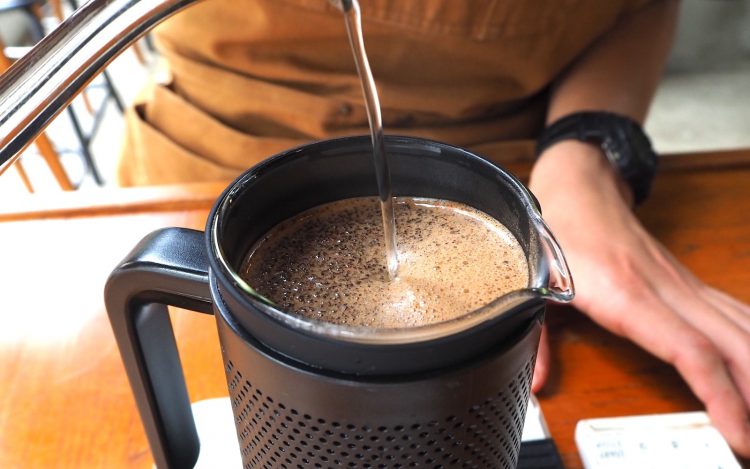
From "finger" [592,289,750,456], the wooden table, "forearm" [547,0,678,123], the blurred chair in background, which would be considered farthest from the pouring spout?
the blurred chair in background

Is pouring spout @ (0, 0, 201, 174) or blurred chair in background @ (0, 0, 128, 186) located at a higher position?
pouring spout @ (0, 0, 201, 174)

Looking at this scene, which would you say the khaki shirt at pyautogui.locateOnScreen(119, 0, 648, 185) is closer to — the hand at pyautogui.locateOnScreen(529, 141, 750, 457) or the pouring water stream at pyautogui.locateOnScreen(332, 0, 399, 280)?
the hand at pyautogui.locateOnScreen(529, 141, 750, 457)

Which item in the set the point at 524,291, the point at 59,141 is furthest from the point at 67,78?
the point at 59,141

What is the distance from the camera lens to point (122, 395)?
1.70 ft

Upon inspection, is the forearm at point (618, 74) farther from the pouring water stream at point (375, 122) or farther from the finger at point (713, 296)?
the pouring water stream at point (375, 122)

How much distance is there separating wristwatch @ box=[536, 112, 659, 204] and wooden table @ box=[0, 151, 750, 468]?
0.04 metres

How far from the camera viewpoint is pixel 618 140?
0.69m

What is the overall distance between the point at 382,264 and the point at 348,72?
0.46 meters

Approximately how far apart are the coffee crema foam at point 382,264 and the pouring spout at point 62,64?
11 cm

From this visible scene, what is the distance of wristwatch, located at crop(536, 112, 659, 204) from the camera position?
26.1 inches

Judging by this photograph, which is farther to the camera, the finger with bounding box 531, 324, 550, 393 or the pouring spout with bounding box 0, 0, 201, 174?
the finger with bounding box 531, 324, 550, 393

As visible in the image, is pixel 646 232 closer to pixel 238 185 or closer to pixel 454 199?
pixel 454 199

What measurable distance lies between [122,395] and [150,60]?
227cm

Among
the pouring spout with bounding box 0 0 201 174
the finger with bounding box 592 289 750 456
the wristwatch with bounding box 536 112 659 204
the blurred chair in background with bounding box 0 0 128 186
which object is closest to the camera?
the pouring spout with bounding box 0 0 201 174
